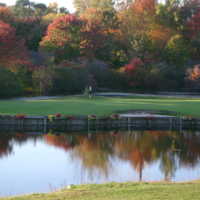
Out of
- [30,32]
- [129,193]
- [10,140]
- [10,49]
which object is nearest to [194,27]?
[30,32]

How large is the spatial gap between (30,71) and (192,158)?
126 feet

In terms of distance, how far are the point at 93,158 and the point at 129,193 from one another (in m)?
9.54

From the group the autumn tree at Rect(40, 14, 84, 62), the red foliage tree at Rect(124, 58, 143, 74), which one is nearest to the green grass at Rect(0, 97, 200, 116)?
the red foliage tree at Rect(124, 58, 143, 74)

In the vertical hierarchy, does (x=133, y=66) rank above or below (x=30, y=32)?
below

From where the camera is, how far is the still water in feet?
51.3

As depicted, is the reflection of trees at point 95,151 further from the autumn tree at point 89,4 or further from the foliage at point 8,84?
the autumn tree at point 89,4

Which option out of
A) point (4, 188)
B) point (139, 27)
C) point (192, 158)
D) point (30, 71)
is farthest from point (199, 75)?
point (4, 188)

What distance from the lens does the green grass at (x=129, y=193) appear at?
32.3 feet

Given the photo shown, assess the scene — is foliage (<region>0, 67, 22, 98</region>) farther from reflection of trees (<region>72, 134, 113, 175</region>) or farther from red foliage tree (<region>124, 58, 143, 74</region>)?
reflection of trees (<region>72, 134, 113, 175</region>)

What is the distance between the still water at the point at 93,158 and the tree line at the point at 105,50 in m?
24.6

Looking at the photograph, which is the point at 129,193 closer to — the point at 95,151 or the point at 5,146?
the point at 95,151

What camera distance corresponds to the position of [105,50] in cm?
6406

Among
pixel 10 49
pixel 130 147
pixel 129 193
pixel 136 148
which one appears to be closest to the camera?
pixel 129 193

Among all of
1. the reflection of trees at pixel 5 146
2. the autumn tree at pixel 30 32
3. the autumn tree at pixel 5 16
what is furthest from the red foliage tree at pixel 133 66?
the reflection of trees at pixel 5 146
